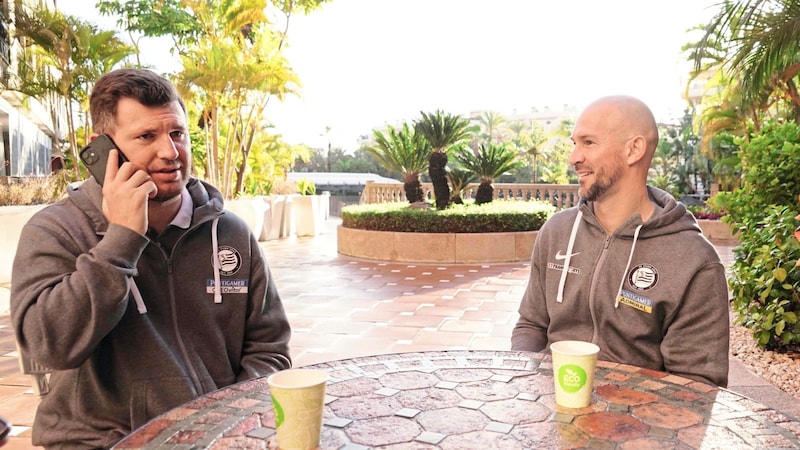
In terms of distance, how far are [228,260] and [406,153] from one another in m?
9.52

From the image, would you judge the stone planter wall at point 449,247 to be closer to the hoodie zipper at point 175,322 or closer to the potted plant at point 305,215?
the potted plant at point 305,215

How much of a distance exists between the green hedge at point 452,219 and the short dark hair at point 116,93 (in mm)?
7634

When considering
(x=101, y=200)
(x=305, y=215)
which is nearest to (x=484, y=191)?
(x=305, y=215)

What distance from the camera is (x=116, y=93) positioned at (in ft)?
5.48

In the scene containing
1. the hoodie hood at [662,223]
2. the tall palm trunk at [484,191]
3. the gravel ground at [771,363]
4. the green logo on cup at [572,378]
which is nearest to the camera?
the green logo on cup at [572,378]

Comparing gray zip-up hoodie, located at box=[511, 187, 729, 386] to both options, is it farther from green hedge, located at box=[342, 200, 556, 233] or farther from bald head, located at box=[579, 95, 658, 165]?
green hedge, located at box=[342, 200, 556, 233]

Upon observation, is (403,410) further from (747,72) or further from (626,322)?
(747,72)

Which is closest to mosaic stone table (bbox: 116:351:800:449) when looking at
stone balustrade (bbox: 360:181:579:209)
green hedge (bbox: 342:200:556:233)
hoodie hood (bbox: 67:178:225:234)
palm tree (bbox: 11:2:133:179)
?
hoodie hood (bbox: 67:178:225:234)

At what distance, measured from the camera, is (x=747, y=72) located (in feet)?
22.9

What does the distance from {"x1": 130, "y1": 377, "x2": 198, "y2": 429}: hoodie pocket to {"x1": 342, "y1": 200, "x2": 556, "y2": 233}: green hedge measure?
7.63 meters

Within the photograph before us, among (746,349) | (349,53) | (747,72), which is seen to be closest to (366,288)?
(746,349)

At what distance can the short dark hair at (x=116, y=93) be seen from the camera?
1.67 m

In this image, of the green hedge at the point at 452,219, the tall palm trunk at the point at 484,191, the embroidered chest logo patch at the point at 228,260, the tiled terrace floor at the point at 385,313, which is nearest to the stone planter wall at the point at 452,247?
the green hedge at the point at 452,219

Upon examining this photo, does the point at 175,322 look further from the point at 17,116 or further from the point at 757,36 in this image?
the point at 17,116
